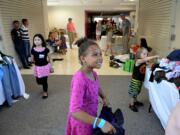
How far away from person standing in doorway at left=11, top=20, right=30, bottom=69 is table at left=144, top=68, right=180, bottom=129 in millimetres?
3867

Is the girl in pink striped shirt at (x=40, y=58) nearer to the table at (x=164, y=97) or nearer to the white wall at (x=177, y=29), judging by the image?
the table at (x=164, y=97)

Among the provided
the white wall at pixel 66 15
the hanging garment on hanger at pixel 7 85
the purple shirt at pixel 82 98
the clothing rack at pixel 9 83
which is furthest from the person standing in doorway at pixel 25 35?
the white wall at pixel 66 15

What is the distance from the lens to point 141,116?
274cm

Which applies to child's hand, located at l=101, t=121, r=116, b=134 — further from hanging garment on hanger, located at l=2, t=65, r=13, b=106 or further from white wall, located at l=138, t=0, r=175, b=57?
white wall, located at l=138, t=0, r=175, b=57

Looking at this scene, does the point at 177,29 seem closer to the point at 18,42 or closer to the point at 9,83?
the point at 9,83

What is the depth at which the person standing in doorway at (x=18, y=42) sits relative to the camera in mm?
5048

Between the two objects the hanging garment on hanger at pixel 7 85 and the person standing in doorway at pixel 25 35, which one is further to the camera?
the person standing in doorway at pixel 25 35

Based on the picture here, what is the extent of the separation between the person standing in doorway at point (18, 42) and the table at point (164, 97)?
12.7 feet

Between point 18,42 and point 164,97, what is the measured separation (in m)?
4.31

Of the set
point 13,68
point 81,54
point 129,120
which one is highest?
point 81,54

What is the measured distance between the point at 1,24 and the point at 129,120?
3857 mm

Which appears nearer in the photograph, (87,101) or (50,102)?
(87,101)

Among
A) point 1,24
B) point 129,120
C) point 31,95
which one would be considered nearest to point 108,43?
point 1,24

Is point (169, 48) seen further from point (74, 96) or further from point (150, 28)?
point (74, 96)
